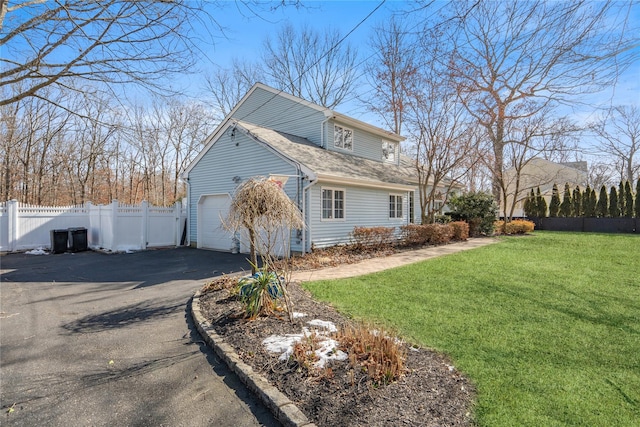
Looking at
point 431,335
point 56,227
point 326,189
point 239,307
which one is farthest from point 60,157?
point 431,335

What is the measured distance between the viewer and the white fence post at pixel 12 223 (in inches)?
482

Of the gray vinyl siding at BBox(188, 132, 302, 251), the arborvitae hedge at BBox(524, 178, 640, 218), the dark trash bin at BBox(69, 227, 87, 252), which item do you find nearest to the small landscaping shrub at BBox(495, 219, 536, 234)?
the arborvitae hedge at BBox(524, 178, 640, 218)

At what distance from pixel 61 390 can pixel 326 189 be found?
31.0 ft

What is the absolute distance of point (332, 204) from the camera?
1200cm

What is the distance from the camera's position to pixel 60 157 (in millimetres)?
23062

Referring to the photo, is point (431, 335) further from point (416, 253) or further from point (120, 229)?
point (120, 229)

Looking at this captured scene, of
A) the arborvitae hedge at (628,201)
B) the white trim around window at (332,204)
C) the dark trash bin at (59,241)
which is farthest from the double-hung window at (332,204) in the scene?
the arborvitae hedge at (628,201)

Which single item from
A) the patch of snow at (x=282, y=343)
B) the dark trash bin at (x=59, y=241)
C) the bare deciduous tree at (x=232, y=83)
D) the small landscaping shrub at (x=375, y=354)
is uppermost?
the bare deciduous tree at (x=232, y=83)

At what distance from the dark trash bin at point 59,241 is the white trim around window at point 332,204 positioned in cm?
1048

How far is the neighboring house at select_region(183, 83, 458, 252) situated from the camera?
1135cm

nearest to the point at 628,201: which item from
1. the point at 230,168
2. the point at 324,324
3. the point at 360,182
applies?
the point at 360,182

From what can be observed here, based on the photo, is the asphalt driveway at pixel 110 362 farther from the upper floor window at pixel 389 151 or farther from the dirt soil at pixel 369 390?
the upper floor window at pixel 389 151

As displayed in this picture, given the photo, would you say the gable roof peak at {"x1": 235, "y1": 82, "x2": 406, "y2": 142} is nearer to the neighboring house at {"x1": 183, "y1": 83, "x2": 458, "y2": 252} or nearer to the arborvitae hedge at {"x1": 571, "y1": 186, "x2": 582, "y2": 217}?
the neighboring house at {"x1": 183, "y1": 83, "x2": 458, "y2": 252}

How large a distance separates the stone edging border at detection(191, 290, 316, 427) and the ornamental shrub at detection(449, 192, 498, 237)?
16.8 meters
